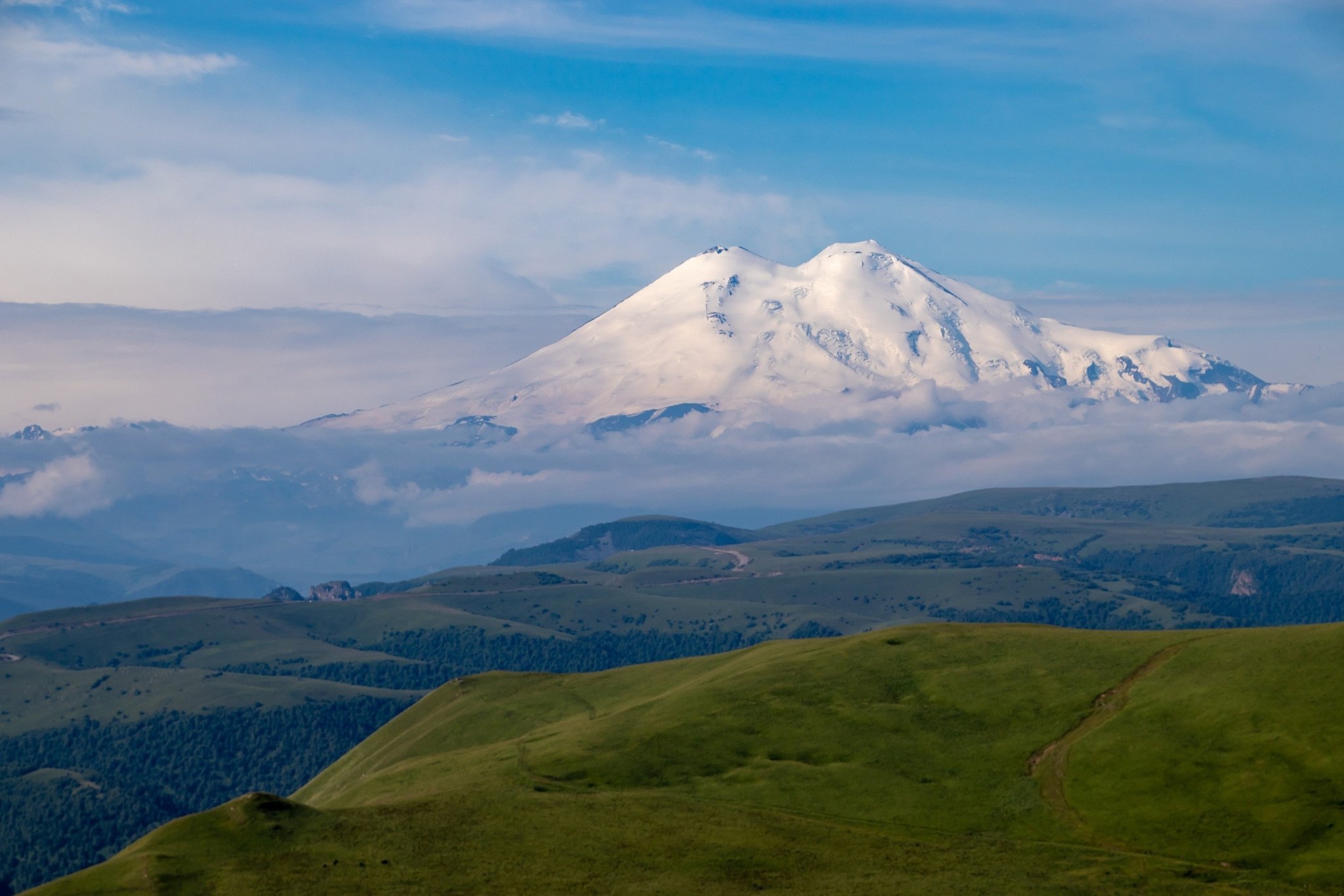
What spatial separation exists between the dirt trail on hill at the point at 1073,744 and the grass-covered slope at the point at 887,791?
0.25m

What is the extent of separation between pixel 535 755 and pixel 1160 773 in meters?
52.8

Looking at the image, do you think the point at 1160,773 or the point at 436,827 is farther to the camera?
the point at 1160,773

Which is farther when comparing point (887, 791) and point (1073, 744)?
point (1073, 744)

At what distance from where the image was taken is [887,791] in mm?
101062

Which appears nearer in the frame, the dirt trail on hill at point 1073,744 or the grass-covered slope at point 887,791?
the grass-covered slope at point 887,791

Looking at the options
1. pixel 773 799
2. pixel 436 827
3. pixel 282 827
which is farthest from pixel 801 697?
pixel 282 827

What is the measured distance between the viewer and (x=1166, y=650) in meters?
123

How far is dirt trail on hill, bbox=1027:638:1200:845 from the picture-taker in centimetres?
9588

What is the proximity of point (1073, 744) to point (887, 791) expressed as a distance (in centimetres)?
1604

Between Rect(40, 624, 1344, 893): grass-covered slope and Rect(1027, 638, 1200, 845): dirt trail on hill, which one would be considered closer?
Rect(40, 624, 1344, 893): grass-covered slope

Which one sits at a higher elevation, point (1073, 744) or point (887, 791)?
point (1073, 744)

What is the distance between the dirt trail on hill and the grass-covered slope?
25 centimetres

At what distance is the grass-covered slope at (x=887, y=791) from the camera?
263 ft

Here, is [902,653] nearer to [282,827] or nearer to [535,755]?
[535,755]
